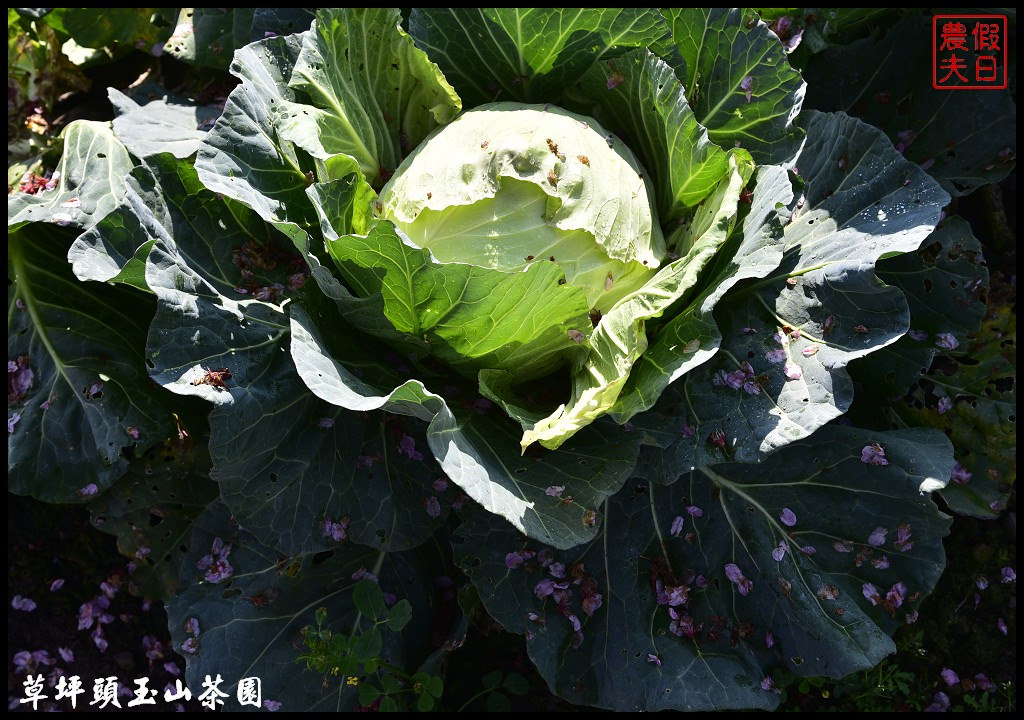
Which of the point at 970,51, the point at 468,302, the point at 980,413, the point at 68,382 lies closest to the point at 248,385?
the point at 468,302

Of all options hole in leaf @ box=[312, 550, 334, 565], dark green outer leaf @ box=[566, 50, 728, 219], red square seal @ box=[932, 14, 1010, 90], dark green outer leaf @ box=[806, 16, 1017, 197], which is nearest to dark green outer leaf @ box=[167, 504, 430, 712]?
hole in leaf @ box=[312, 550, 334, 565]

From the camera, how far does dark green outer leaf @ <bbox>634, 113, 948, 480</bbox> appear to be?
2.18 meters

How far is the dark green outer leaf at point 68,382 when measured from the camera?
2584 millimetres

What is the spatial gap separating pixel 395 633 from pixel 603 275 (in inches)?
52.1

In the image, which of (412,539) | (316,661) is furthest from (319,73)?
(316,661)

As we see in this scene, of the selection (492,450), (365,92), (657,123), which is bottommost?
(492,450)

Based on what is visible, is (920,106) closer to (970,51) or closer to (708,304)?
(970,51)

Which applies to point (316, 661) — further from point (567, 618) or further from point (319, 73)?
point (319, 73)

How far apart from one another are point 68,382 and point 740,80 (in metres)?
2.22

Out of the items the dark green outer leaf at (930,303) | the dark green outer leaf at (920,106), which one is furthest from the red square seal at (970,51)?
the dark green outer leaf at (930,303)

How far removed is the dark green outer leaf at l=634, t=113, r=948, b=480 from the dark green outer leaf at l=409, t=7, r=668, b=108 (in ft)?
2.25

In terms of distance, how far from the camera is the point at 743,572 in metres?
2.50

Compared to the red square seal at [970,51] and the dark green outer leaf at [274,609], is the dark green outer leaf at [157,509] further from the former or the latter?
the red square seal at [970,51]

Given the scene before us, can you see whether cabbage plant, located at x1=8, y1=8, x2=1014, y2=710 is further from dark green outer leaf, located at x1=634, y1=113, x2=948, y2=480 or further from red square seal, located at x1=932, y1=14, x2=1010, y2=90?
red square seal, located at x1=932, y1=14, x2=1010, y2=90
